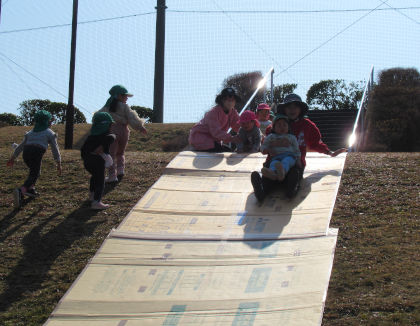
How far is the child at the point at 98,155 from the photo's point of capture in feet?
20.1

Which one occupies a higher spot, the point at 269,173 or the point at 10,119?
the point at 269,173

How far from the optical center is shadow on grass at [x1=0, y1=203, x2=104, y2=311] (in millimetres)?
4606

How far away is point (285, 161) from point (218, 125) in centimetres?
211

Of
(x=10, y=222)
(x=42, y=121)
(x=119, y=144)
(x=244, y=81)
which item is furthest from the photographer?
(x=244, y=81)

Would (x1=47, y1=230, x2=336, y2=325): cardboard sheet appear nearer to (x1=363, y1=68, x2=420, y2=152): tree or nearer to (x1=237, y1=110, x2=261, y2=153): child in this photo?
(x1=237, y1=110, x2=261, y2=153): child

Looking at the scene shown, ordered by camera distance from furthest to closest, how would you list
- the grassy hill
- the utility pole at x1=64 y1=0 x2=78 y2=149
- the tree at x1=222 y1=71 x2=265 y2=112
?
the tree at x1=222 y1=71 x2=265 y2=112 < the utility pole at x1=64 y1=0 x2=78 y2=149 < the grassy hill

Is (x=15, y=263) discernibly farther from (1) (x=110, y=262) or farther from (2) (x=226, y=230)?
(2) (x=226, y=230)

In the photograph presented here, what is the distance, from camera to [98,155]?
6180 mm

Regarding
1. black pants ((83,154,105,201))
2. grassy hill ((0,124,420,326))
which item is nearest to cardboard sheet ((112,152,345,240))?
grassy hill ((0,124,420,326))

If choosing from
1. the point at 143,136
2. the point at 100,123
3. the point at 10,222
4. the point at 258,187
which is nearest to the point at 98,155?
the point at 100,123

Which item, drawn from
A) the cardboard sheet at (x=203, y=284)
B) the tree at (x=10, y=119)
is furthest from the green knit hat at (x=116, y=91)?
the tree at (x=10, y=119)

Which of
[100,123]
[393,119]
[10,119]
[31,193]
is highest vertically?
[100,123]

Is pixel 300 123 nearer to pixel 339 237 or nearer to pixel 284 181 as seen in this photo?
pixel 284 181

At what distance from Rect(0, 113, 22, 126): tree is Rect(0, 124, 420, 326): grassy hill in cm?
1238
